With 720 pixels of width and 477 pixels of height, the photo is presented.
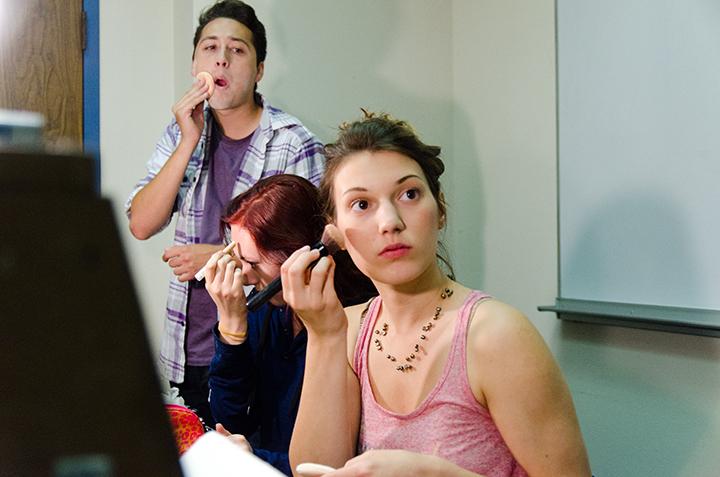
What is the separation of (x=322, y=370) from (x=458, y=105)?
5.60 ft

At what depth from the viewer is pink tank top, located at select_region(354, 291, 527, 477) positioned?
0.96 m

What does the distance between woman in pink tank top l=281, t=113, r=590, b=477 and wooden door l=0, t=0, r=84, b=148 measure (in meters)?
1.41

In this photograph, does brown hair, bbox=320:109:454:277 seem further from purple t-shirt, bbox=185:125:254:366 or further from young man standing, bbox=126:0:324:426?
purple t-shirt, bbox=185:125:254:366

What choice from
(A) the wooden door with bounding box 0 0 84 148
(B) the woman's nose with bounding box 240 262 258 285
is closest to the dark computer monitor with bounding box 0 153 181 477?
(B) the woman's nose with bounding box 240 262 258 285

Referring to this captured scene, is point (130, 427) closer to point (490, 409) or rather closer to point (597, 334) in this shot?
point (490, 409)

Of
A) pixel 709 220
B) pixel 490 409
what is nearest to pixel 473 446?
pixel 490 409

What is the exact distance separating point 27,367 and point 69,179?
67 mm

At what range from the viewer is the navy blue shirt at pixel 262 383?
52.1 inches

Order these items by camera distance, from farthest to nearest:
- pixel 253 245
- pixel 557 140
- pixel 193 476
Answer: pixel 557 140 < pixel 253 245 < pixel 193 476

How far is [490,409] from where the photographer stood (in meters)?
0.95

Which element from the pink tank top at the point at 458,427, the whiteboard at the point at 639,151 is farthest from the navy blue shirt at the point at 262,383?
the whiteboard at the point at 639,151

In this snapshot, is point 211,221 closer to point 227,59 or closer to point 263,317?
point 227,59

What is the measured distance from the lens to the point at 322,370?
3.38 ft

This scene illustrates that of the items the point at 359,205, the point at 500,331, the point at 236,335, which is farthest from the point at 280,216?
the point at 500,331
